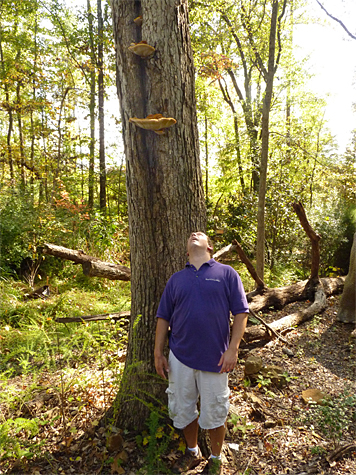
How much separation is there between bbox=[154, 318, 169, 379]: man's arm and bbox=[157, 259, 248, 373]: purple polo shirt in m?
0.09

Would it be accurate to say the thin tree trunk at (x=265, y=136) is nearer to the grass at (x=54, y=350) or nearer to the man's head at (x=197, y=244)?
the grass at (x=54, y=350)

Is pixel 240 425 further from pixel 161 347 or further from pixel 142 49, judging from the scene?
pixel 142 49

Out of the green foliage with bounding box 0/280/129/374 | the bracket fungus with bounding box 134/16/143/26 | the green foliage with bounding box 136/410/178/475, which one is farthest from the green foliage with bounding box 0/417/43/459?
the bracket fungus with bounding box 134/16/143/26

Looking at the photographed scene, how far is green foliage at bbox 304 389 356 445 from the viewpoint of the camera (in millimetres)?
2814

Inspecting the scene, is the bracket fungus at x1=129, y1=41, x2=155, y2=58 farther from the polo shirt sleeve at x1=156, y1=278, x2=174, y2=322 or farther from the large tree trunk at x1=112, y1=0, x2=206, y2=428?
the polo shirt sleeve at x1=156, y1=278, x2=174, y2=322

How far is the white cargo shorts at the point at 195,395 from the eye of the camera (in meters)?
2.30

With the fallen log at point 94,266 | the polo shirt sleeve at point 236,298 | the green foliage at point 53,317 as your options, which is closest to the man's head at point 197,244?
the polo shirt sleeve at point 236,298

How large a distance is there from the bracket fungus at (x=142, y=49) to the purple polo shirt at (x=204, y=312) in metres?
1.76

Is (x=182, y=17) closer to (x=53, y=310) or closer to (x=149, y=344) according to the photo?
(x=149, y=344)

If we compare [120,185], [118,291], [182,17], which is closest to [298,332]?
[118,291]

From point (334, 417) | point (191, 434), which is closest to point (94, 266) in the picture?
→ point (191, 434)

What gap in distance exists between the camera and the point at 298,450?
2.63 metres

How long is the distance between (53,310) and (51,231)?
2813 mm

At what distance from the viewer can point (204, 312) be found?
2301 mm
